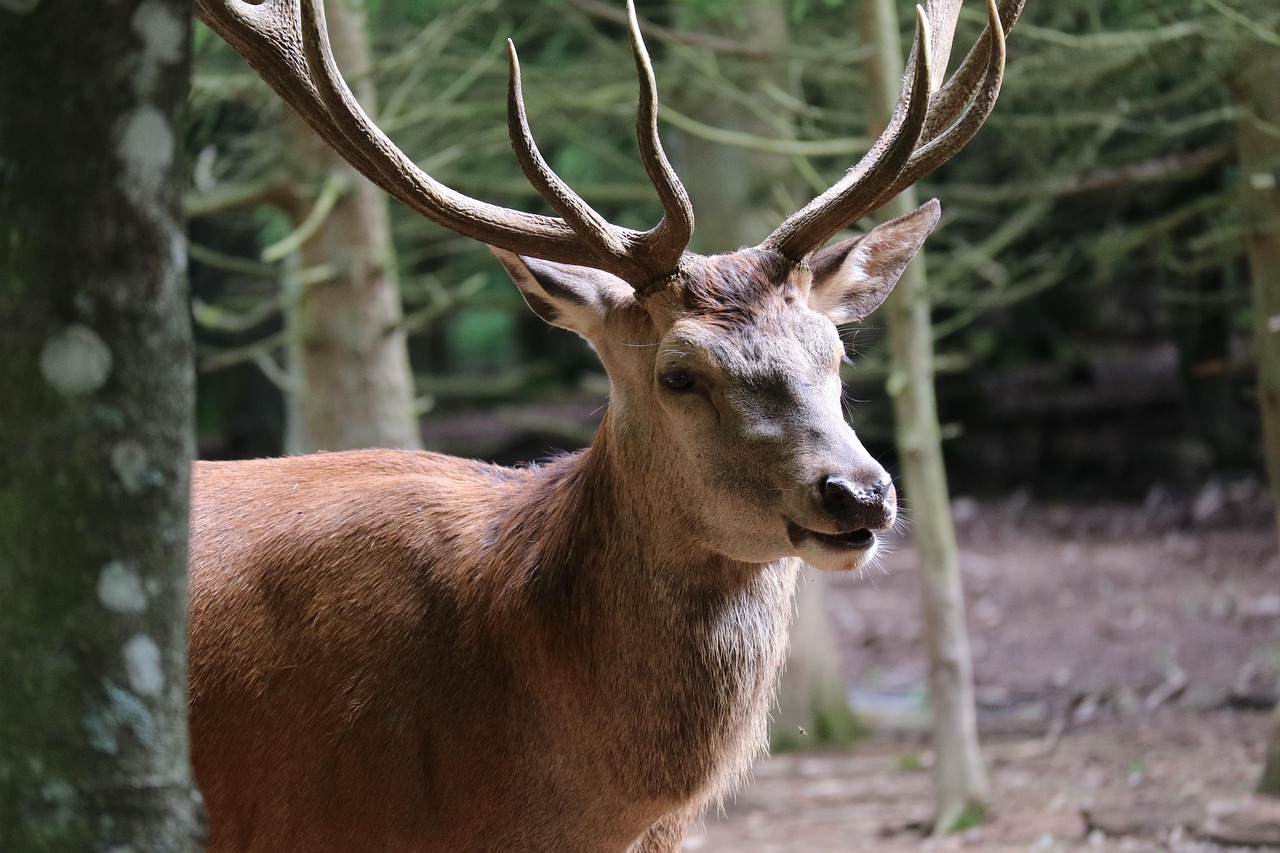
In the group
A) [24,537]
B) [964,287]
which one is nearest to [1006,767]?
[964,287]

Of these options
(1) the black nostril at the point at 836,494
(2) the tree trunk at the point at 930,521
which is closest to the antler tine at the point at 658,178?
(1) the black nostril at the point at 836,494

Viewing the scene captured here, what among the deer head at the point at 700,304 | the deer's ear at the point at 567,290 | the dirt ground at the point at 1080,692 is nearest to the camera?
the deer head at the point at 700,304

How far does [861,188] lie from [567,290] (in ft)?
2.62

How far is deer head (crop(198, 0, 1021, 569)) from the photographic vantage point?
298 centimetres

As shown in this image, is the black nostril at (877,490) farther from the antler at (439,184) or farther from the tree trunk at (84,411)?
the tree trunk at (84,411)

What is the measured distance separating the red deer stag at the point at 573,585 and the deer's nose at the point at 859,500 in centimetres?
10

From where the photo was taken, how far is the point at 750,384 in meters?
3.10

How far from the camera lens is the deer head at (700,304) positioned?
2979 mm

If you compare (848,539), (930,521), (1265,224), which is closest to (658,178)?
(848,539)

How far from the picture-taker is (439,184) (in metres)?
3.23

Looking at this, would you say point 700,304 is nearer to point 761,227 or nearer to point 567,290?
point 567,290

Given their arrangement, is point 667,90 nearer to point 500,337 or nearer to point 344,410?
point 344,410

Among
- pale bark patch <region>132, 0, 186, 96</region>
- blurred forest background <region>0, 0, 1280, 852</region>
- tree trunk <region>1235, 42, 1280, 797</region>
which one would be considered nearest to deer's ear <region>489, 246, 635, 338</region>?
blurred forest background <region>0, 0, 1280, 852</region>

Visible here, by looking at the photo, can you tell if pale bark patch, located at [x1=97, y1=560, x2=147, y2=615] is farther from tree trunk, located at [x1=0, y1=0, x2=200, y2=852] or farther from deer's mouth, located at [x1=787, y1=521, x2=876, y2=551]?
deer's mouth, located at [x1=787, y1=521, x2=876, y2=551]
